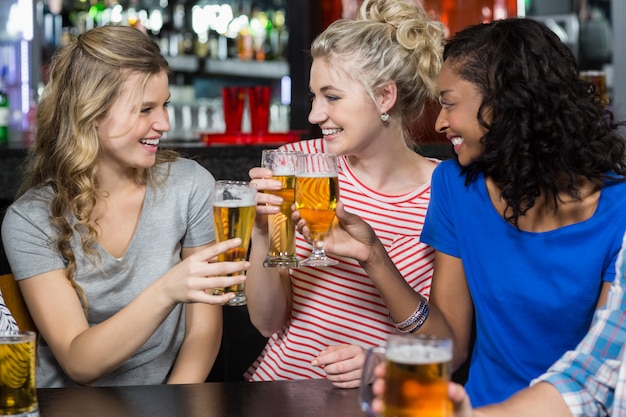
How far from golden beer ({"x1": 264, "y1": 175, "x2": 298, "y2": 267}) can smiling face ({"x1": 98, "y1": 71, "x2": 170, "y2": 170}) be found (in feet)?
1.45

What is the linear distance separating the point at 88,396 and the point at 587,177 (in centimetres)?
100

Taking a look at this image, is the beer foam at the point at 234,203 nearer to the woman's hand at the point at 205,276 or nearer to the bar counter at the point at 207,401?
the woman's hand at the point at 205,276

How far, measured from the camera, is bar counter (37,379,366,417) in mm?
1510

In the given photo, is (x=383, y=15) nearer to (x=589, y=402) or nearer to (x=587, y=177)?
(x=587, y=177)

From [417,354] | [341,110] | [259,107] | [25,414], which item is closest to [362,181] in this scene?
[341,110]

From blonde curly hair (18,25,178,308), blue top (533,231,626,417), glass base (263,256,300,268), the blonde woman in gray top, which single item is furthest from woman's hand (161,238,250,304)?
blue top (533,231,626,417)

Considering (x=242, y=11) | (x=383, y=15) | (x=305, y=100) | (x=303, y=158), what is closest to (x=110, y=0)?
(x=242, y=11)

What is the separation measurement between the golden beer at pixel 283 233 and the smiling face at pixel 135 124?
442 mm

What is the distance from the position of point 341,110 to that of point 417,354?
1175 mm

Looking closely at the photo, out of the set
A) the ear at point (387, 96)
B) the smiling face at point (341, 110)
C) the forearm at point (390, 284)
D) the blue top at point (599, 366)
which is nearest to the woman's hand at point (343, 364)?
the forearm at point (390, 284)

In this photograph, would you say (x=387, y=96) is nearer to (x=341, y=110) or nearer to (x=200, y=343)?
(x=341, y=110)

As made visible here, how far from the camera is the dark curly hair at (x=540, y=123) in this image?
1.76 metres

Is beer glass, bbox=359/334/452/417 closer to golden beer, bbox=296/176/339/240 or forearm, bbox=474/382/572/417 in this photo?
forearm, bbox=474/382/572/417

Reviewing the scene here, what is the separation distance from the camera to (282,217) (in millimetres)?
1878
